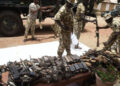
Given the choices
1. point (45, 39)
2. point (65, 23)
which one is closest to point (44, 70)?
point (65, 23)

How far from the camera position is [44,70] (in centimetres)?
400

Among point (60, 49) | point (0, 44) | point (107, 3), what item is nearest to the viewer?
point (60, 49)

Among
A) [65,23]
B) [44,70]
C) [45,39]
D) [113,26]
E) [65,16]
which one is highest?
[65,16]

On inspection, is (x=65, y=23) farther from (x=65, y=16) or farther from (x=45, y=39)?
(x=45, y=39)

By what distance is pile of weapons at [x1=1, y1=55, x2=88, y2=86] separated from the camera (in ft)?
11.8

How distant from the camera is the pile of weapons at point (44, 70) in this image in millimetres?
3594

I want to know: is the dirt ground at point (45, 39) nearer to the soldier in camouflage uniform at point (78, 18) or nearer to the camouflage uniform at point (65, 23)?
the soldier in camouflage uniform at point (78, 18)

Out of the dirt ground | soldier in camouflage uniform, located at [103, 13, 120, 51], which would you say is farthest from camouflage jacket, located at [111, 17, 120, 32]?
the dirt ground

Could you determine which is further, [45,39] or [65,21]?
[45,39]

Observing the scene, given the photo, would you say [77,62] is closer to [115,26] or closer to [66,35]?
[66,35]

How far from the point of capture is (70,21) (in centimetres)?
438

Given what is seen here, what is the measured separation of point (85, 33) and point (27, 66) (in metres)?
6.00

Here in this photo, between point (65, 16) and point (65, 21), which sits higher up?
point (65, 16)

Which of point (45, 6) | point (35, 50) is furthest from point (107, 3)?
point (35, 50)
